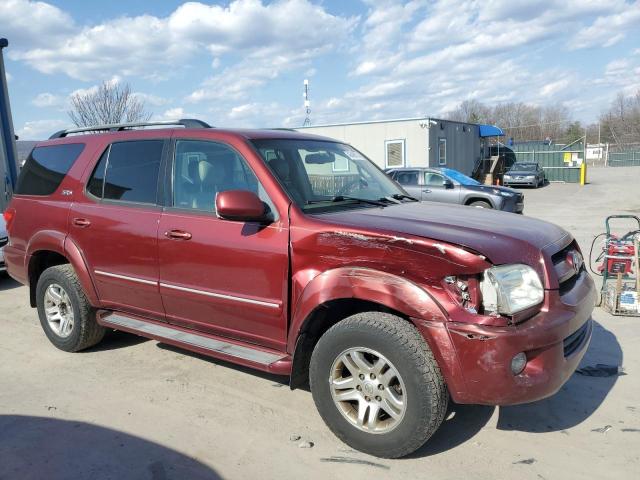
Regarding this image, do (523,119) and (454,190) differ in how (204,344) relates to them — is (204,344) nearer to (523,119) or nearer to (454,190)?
(454,190)

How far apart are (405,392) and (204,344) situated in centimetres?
156

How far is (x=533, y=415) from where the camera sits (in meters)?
3.67

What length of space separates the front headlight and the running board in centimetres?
132

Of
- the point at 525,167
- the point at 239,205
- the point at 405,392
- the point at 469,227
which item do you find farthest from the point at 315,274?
the point at 525,167

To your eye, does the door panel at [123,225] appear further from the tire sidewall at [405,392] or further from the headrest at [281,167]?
the tire sidewall at [405,392]

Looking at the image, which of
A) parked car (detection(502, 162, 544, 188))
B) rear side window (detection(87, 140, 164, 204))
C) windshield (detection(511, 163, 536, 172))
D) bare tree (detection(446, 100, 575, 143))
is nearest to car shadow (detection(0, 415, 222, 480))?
rear side window (detection(87, 140, 164, 204))

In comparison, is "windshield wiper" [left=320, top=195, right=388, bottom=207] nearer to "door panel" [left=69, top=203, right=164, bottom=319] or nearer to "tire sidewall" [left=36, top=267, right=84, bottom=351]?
"door panel" [left=69, top=203, right=164, bottom=319]

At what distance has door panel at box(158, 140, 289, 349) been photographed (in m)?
3.46

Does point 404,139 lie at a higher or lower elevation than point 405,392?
higher

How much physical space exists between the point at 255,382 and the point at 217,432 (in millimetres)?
785

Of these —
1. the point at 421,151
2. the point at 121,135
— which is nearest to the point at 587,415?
the point at 121,135

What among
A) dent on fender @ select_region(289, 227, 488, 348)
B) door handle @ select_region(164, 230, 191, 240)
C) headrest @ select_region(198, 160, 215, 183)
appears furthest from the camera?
headrest @ select_region(198, 160, 215, 183)

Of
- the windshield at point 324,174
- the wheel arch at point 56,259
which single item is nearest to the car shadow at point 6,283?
the wheel arch at point 56,259

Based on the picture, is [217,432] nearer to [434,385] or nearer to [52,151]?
[434,385]
